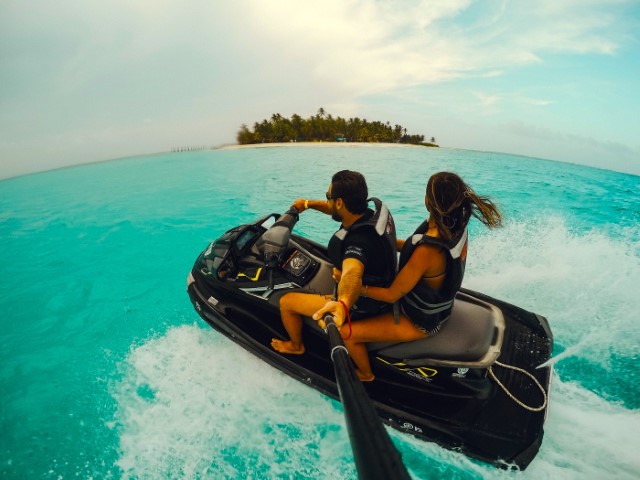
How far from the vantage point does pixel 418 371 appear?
244 cm

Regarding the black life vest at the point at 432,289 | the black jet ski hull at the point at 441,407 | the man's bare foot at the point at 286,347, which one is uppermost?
the black life vest at the point at 432,289

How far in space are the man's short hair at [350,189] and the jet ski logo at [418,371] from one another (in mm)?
1273

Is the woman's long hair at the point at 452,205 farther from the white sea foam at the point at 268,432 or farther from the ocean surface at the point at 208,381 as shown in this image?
the white sea foam at the point at 268,432

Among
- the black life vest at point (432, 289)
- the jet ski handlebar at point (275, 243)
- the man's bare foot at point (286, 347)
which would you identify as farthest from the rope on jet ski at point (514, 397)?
the jet ski handlebar at point (275, 243)

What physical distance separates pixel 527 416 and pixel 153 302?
5.41 m

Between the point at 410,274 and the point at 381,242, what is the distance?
0.94 feet

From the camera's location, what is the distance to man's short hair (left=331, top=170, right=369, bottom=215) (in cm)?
222

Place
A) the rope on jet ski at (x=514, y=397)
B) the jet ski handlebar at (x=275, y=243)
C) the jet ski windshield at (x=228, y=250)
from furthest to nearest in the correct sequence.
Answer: the jet ski windshield at (x=228, y=250) < the jet ski handlebar at (x=275, y=243) < the rope on jet ski at (x=514, y=397)

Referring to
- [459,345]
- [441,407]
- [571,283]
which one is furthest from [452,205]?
[571,283]

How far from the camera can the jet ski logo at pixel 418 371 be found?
2.40 m

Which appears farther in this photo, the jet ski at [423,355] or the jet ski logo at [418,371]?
the jet ski logo at [418,371]

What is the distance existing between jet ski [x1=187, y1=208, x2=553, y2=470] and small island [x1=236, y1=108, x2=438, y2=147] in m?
65.0

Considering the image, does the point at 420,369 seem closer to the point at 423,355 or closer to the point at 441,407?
the point at 423,355

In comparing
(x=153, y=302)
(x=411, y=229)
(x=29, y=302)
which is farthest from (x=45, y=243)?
(x=411, y=229)
